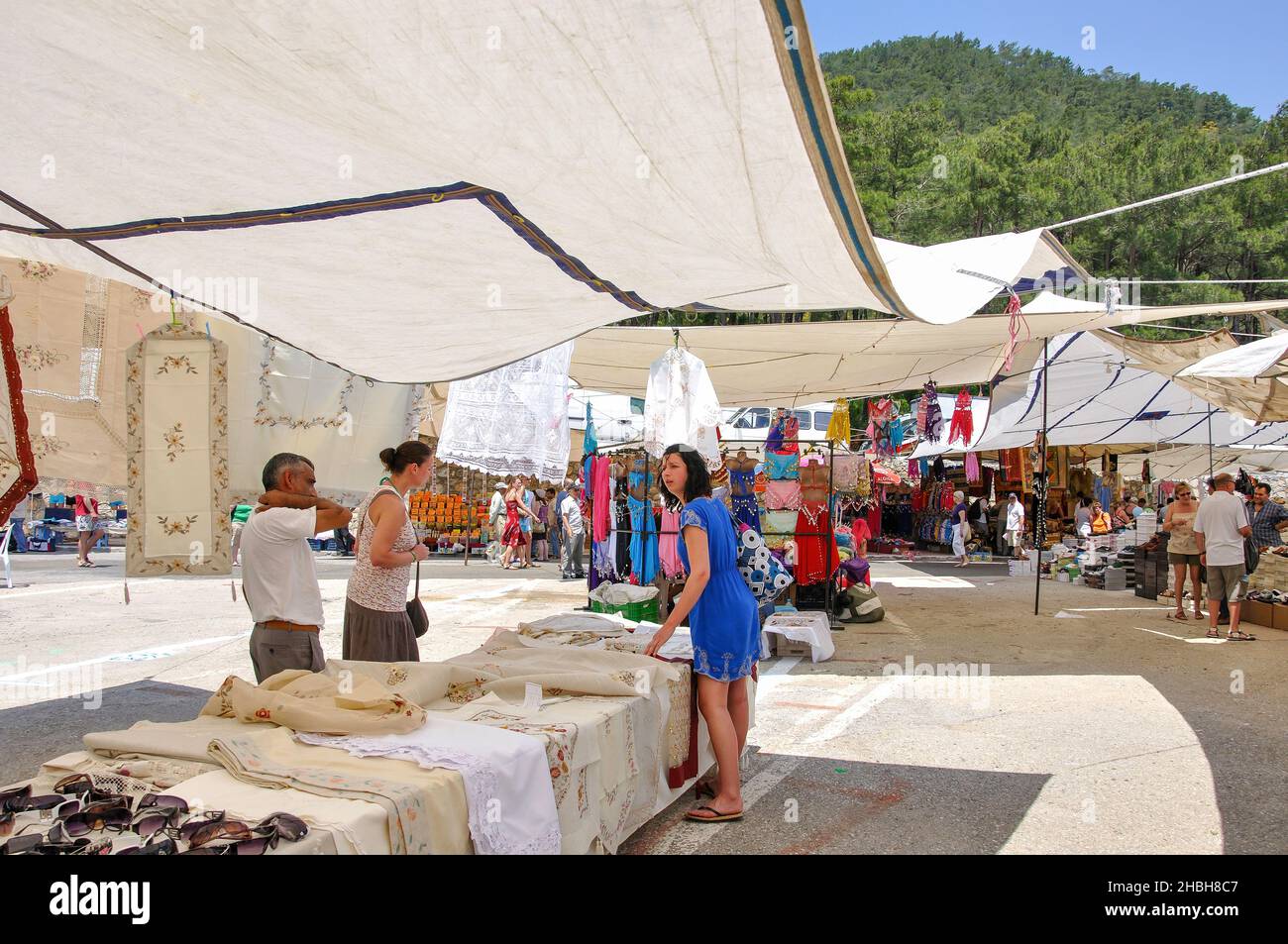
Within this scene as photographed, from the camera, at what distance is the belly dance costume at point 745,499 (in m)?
9.62

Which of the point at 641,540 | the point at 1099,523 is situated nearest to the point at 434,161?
the point at 641,540

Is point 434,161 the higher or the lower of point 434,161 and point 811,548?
the higher

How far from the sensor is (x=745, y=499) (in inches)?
382

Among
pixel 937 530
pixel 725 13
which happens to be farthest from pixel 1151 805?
pixel 937 530

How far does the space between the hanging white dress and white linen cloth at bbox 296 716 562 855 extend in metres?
5.15

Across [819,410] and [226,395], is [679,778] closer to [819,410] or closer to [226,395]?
[226,395]

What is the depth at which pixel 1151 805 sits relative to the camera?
4207mm

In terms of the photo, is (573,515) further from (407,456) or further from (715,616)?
(715,616)

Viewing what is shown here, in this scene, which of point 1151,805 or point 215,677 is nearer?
point 1151,805

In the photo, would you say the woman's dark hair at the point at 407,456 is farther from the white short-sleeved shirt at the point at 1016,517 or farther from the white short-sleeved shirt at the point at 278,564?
the white short-sleeved shirt at the point at 1016,517

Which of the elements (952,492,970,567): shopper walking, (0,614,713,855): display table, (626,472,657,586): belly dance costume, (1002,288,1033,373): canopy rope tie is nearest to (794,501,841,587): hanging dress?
(626,472,657,586): belly dance costume

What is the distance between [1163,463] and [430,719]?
92.4 ft

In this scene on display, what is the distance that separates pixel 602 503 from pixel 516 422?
253 cm

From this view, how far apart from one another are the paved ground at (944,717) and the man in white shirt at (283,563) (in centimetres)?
175
